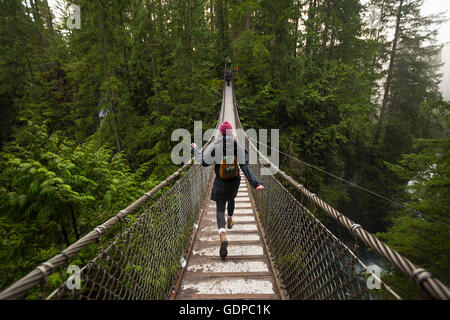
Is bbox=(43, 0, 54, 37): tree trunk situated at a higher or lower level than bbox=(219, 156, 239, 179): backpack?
higher

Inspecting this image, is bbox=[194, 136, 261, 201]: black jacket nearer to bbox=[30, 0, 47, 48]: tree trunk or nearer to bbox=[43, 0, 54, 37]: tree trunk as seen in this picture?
bbox=[30, 0, 47, 48]: tree trunk

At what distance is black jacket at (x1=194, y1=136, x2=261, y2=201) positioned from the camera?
2.03m

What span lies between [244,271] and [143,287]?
3.06ft

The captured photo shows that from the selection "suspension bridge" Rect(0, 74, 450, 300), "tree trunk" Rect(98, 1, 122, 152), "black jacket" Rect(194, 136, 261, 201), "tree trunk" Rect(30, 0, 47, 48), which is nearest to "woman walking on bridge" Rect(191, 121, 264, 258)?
"black jacket" Rect(194, 136, 261, 201)

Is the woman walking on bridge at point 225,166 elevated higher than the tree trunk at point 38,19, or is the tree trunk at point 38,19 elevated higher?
the tree trunk at point 38,19

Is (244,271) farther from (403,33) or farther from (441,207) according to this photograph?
(403,33)

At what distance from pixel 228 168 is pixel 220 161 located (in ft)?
0.37

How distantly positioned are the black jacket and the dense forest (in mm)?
3279

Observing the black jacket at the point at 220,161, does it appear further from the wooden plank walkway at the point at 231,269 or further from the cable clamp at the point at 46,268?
the cable clamp at the point at 46,268

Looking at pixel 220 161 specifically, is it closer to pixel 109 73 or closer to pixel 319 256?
pixel 319 256

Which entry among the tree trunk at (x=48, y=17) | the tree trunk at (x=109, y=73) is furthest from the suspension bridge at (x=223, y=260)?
the tree trunk at (x=48, y=17)

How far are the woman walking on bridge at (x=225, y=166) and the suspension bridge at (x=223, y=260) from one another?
1.01 feet

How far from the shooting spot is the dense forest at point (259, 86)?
21.8 feet
